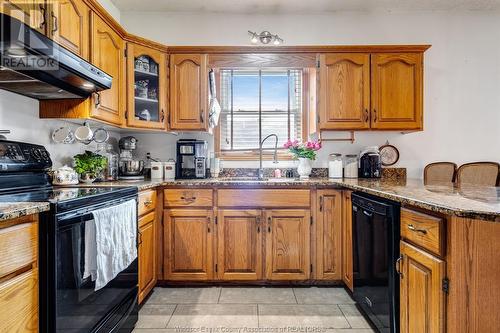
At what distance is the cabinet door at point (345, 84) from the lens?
275 cm

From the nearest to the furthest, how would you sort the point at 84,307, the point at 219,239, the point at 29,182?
the point at 84,307 → the point at 29,182 → the point at 219,239

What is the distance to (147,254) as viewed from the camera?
7.23 ft

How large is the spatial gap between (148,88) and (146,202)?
3.70 ft

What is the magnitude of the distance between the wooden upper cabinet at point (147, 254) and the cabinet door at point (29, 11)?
1.27 metres

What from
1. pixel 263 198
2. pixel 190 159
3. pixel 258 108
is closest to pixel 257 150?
pixel 258 108

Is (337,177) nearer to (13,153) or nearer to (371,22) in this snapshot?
(371,22)

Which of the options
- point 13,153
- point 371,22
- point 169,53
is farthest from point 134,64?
point 371,22

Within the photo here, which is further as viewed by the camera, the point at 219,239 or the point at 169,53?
the point at 169,53

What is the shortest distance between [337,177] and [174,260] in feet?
5.37

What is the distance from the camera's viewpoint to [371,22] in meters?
A: 3.10

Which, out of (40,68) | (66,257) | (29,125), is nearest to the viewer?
(66,257)

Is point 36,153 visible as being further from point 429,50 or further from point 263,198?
point 429,50

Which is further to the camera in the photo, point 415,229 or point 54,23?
point 54,23

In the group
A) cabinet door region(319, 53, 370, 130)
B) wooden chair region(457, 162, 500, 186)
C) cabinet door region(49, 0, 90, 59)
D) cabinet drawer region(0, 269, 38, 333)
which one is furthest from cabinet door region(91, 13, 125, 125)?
wooden chair region(457, 162, 500, 186)
